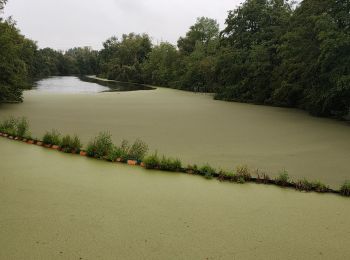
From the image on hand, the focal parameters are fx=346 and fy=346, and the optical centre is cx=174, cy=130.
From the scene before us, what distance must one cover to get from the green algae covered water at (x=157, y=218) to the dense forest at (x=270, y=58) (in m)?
7.66

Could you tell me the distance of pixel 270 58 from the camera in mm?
17625

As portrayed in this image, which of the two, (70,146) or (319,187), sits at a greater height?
(319,187)

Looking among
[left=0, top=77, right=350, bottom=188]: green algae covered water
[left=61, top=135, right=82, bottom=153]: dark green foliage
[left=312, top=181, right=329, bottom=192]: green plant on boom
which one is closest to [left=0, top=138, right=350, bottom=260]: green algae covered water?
[left=312, top=181, right=329, bottom=192]: green plant on boom

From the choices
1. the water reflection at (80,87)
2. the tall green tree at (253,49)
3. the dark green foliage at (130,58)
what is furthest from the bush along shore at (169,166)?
the dark green foliage at (130,58)

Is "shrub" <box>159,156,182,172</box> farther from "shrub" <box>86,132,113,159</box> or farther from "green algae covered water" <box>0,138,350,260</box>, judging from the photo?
"shrub" <box>86,132,113,159</box>

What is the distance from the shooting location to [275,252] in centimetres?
282

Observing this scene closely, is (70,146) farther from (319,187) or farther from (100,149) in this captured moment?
(319,187)

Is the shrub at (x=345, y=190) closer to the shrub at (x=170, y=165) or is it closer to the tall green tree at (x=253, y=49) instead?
the shrub at (x=170, y=165)

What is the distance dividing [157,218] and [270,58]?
1572 cm

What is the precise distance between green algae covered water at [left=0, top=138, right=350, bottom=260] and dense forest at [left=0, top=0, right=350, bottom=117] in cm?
766

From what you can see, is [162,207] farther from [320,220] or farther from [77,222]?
[320,220]

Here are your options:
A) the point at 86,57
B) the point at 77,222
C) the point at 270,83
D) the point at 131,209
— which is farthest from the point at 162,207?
the point at 86,57

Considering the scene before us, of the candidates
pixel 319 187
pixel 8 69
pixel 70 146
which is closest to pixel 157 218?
pixel 319 187

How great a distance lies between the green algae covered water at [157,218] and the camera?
2.81m
